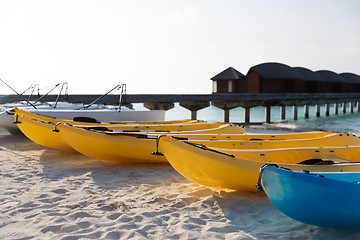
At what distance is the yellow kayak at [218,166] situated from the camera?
171 inches

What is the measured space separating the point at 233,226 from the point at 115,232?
125 centimetres

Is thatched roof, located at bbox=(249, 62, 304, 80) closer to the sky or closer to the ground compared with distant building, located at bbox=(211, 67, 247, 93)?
closer to the sky

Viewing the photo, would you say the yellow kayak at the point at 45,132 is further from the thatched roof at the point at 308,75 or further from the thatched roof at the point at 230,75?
the thatched roof at the point at 308,75

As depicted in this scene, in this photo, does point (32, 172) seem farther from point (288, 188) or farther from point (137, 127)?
point (288, 188)

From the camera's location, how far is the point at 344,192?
130 inches

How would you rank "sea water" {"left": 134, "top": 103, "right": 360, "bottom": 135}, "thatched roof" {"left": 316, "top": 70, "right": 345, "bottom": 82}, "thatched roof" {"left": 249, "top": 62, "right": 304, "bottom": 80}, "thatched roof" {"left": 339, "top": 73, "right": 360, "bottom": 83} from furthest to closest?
"thatched roof" {"left": 339, "top": 73, "right": 360, "bottom": 83} < "thatched roof" {"left": 316, "top": 70, "right": 345, "bottom": 82} < "thatched roof" {"left": 249, "top": 62, "right": 304, "bottom": 80} < "sea water" {"left": 134, "top": 103, "right": 360, "bottom": 135}

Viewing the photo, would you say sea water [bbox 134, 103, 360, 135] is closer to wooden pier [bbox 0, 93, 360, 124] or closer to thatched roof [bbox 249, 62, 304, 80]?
wooden pier [bbox 0, 93, 360, 124]

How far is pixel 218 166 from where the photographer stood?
14.5ft

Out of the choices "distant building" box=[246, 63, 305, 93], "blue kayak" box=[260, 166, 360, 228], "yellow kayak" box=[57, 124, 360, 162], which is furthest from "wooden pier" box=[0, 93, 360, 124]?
"blue kayak" box=[260, 166, 360, 228]

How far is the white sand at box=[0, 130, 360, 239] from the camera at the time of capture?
3.62 meters

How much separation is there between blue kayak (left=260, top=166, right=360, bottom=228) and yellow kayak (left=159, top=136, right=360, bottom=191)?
72 cm

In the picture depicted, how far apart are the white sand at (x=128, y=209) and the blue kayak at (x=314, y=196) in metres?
0.21

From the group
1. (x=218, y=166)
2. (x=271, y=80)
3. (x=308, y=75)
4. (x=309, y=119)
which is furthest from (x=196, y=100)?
(x=308, y=75)

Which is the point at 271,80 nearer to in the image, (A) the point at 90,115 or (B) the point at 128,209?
(A) the point at 90,115
